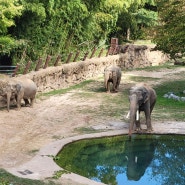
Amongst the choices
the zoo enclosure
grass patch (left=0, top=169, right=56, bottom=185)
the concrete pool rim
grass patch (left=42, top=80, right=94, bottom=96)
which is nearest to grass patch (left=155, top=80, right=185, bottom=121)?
the concrete pool rim

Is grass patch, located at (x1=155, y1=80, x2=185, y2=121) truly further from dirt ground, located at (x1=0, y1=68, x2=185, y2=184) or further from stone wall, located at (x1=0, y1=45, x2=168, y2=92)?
dirt ground, located at (x1=0, y1=68, x2=185, y2=184)

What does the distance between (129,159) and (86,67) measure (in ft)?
47.2

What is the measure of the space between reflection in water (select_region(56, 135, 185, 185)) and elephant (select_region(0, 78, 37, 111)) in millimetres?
4265

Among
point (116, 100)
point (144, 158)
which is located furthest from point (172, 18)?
point (144, 158)

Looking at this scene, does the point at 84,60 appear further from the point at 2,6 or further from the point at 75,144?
the point at 75,144

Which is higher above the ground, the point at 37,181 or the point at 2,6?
the point at 2,6

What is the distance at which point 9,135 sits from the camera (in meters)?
12.4

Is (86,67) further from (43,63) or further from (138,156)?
(138,156)

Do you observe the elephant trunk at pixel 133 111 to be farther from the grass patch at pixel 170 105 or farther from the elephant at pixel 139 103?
the grass patch at pixel 170 105

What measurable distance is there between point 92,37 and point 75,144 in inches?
766

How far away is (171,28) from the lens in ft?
63.5

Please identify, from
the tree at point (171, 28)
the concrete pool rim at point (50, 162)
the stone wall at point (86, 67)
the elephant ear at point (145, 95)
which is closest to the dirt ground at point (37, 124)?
the concrete pool rim at point (50, 162)

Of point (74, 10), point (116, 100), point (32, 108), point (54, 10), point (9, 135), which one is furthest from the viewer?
point (74, 10)

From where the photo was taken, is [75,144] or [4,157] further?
[75,144]
